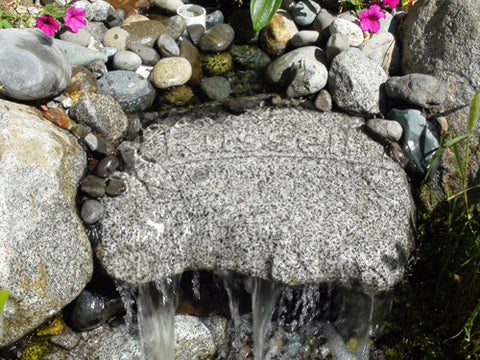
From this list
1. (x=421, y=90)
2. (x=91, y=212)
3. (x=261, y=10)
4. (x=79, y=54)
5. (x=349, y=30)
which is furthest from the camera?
(x=349, y=30)

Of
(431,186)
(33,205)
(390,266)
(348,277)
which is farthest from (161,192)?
(431,186)

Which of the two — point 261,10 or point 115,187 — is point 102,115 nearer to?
point 115,187

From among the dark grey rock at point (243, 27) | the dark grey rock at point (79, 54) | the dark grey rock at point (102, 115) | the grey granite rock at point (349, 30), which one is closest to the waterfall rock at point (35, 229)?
the dark grey rock at point (102, 115)

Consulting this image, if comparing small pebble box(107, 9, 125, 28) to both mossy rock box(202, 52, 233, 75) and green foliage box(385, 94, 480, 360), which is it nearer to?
mossy rock box(202, 52, 233, 75)

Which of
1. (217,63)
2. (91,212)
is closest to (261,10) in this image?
(217,63)

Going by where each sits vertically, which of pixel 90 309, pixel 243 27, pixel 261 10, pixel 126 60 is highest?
pixel 261 10

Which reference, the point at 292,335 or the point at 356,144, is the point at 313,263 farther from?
the point at 356,144
